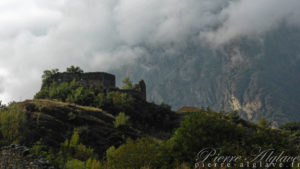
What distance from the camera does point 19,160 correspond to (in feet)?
52.5

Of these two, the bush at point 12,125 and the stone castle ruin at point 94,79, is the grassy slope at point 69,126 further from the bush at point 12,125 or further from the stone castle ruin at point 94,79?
the stone castle ruin at point 94,79

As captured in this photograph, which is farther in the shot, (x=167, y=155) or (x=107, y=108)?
(x=107, y=108)

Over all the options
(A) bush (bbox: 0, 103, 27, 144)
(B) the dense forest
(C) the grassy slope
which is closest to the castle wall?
(C) the grassy slope

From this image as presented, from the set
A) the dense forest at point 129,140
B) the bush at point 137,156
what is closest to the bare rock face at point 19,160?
the dense forest at point 129,140

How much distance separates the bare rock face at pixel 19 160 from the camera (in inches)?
607

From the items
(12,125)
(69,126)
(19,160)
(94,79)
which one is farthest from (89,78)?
(19,160)

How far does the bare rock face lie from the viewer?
1543cm

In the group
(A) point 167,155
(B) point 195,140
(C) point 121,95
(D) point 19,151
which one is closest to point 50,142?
(D) point 19,151

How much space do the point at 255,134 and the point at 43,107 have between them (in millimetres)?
33512

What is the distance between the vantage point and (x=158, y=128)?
6341 centimetres

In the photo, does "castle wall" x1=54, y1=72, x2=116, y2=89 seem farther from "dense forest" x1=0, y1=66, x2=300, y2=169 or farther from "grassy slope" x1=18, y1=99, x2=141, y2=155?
"dense forest" x1=0, y1=66, x2=300, y2=169

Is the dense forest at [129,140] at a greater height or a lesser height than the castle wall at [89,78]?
lesser

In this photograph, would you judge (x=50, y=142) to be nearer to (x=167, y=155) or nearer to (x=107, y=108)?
(x=167, y=155)

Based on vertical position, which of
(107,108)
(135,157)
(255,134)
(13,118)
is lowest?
(135,157)
